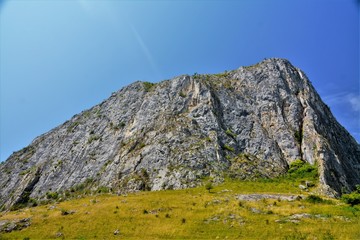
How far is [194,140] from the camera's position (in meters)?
78.0

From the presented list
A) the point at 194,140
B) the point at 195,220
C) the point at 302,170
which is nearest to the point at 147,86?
the point at 194,140

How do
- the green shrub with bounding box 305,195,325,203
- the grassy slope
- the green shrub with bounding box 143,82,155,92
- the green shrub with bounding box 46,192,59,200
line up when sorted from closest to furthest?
the grassy slope
the green shrub with bounding box 305,195,325,203
the green shrub with bounding box 46,192,59,200
the green shrub with bounding box 143,82,155,92

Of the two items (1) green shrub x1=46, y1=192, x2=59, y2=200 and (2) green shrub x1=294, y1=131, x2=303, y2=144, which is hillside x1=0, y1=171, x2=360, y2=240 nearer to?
(1) green shrub x1=46, y1=192, x2=59, y2=200

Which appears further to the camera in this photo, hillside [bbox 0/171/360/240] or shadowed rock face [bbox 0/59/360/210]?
shadowed rock face [bbox 0/59/360/210]

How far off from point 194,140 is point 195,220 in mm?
39844

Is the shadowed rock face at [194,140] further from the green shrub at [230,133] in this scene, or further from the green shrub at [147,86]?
the green shrub at [147,86]

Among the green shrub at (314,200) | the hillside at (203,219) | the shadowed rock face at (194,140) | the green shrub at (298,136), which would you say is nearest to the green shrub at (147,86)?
the shadowed rock face at (194,140)

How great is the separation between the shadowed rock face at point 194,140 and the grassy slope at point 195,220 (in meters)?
17.8

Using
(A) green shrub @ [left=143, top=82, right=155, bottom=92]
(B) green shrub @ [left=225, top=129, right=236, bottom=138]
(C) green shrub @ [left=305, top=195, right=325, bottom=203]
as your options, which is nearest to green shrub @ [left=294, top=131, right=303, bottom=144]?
(B) green shrub @ [left=225, top=129, right=236, bottom=138]

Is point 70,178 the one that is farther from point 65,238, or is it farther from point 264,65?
point 264,65

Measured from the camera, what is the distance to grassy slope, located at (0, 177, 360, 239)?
32.1m

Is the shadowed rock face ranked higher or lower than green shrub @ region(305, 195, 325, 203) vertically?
higher

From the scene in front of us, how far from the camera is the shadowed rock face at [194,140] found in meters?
70.9

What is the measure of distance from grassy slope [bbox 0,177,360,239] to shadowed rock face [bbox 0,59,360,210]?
58.3 feet
